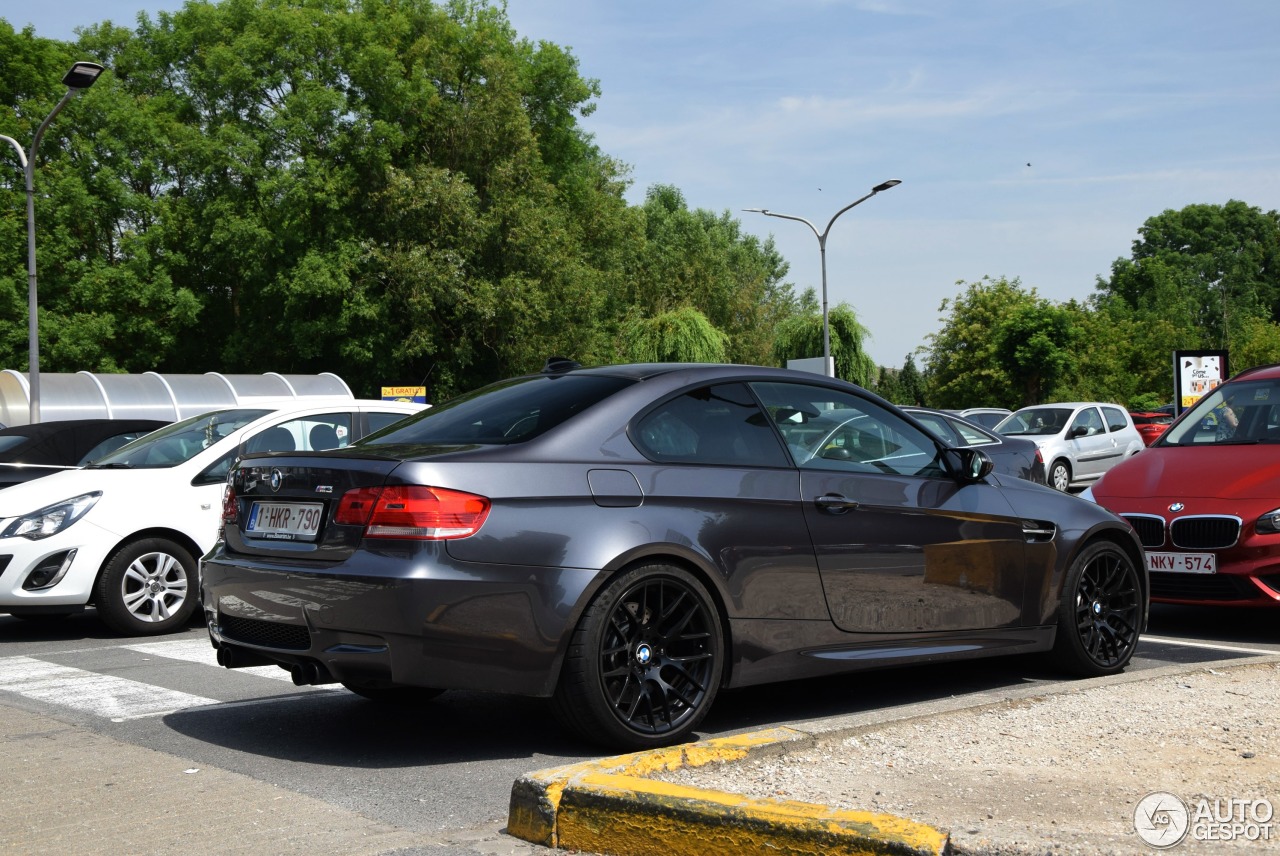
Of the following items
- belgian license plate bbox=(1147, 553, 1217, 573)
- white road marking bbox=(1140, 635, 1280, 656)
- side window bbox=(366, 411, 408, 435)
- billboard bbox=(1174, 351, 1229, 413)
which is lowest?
white road marking bbox=(1140, 635, 1280, 656)

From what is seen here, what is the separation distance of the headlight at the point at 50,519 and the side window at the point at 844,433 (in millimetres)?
5327

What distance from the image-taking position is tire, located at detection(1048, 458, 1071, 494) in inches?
999

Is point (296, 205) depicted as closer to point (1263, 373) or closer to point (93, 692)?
point (1263, 373)

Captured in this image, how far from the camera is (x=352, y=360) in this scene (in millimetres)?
45062

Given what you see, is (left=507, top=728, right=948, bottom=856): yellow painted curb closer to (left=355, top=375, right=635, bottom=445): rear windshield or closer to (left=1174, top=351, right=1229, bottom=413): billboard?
(left=355, top=375, right=635, bottom=445): rear windshield

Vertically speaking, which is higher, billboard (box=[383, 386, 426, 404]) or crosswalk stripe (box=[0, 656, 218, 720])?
billboard (box=[383, 386, 426, 404])

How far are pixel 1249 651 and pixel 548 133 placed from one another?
155ft

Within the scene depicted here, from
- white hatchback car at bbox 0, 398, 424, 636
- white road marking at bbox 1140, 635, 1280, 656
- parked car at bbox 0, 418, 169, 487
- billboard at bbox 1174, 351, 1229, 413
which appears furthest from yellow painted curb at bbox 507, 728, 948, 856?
billboard at bbox 1174, 351, 1229, 413

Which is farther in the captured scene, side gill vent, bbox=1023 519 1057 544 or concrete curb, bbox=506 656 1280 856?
side gill vent, bbox=1023 519 1057 544

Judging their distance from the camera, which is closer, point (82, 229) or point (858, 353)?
point (82, 229)

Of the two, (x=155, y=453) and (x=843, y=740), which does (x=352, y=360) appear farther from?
(x=843, y=740)

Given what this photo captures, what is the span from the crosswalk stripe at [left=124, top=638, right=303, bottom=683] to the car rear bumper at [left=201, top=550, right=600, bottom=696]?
2533mm

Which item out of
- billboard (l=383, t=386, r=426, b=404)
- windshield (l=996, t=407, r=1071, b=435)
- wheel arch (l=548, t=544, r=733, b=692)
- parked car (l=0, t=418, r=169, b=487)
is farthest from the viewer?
billboard (l=383, t=386, r=426, b=404)

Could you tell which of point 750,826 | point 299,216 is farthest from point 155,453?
point 299,216
